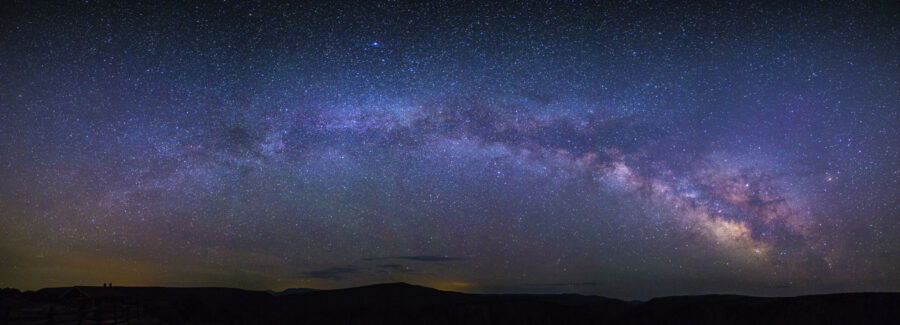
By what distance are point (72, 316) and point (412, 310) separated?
5956 cm

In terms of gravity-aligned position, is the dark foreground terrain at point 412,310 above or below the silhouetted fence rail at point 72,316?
below

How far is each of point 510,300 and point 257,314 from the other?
40215mm

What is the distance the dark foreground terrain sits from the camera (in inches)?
1257

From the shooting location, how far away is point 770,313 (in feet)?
223

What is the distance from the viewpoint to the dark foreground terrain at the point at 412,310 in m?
31.9

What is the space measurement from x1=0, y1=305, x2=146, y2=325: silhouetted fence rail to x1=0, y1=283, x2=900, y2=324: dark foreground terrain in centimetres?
5

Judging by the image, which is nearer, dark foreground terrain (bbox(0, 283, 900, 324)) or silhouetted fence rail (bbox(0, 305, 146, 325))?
silhouetted fence rail (bbox(0, 305, 146, 325))

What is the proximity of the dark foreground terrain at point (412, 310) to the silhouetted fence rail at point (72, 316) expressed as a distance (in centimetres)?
5

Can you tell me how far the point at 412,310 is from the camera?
270 ft

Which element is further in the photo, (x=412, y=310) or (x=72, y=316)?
(x=412, y=310)

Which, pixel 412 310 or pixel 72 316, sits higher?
pixel 72 316

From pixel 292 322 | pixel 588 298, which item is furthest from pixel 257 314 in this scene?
pixel 588 298

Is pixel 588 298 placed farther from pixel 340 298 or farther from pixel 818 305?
pixel 818 305

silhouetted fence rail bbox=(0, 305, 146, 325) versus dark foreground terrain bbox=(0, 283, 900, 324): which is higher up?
silhouetted fence rail bbox=(0, 305, 146, 325)
